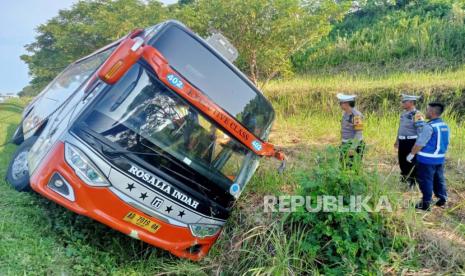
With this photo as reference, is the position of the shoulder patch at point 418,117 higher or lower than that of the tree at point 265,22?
lower

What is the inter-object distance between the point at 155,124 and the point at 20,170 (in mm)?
2159

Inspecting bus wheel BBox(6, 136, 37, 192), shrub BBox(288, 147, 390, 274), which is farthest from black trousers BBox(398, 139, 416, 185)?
bus wheel BBox(6, 136, 37, 192)

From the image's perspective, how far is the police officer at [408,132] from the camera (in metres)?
4.38

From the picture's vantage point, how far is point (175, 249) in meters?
3.58

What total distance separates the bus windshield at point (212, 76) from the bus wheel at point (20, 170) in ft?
7.34

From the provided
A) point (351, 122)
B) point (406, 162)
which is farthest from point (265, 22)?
point (406, 162)

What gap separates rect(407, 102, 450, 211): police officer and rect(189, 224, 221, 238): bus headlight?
2.23 meters

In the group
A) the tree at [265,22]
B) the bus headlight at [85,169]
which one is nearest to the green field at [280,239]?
the bus headlight at [85,169]

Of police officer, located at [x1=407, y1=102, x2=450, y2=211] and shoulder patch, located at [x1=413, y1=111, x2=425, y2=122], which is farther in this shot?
shoulder patch, located at [x1=413, y1=111, x2=425, y2=122]

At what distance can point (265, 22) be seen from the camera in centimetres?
858

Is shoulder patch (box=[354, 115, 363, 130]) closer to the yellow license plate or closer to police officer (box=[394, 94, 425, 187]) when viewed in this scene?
police officer (box=[394, 94, 425, 187])

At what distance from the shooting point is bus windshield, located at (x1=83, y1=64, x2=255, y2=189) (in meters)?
3.38

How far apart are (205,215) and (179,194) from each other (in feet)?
1.30

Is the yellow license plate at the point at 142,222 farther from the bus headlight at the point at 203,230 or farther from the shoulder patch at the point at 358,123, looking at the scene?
the shoulder patch at the point at 358,123
